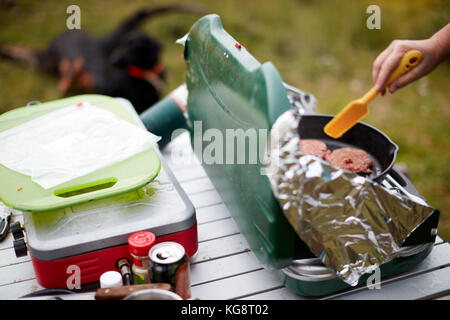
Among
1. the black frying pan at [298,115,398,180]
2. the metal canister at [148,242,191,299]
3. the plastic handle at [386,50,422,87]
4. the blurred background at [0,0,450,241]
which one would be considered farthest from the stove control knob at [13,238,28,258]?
the blurred background at [0,0,450,241]

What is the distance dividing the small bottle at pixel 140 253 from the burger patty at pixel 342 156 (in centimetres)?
56

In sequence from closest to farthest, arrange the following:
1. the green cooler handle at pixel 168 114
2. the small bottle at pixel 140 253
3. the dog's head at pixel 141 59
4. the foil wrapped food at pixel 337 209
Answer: the foil wrapped food at pixel 337 209 < the small bottle at pixel 140 253 < the green cooler handle at pixel 168 114 < the dog's head at pixel 141 59

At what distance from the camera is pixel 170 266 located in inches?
36.0

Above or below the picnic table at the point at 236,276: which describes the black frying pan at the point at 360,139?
above

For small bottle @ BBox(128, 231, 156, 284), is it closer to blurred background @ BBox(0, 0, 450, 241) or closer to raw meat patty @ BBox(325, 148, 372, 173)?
raw meat patty @ BBox(325, 148, 372, 173)

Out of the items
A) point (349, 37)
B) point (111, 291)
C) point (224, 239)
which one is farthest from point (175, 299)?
point (349, 37)

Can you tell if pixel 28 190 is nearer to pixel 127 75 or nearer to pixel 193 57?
pixel 193 57

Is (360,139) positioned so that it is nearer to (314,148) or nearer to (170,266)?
(314,148)

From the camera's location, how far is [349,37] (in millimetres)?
3963

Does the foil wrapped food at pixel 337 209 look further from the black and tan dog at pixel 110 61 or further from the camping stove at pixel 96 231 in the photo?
the black and tan dog at pixel 110 61

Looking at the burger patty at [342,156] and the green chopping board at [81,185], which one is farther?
the burger patty at [342,156]

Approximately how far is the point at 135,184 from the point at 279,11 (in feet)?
12.4

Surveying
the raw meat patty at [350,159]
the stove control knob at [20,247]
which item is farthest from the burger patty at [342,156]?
the stove control knob at [20,247]

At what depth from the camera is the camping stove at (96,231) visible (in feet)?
3.20
